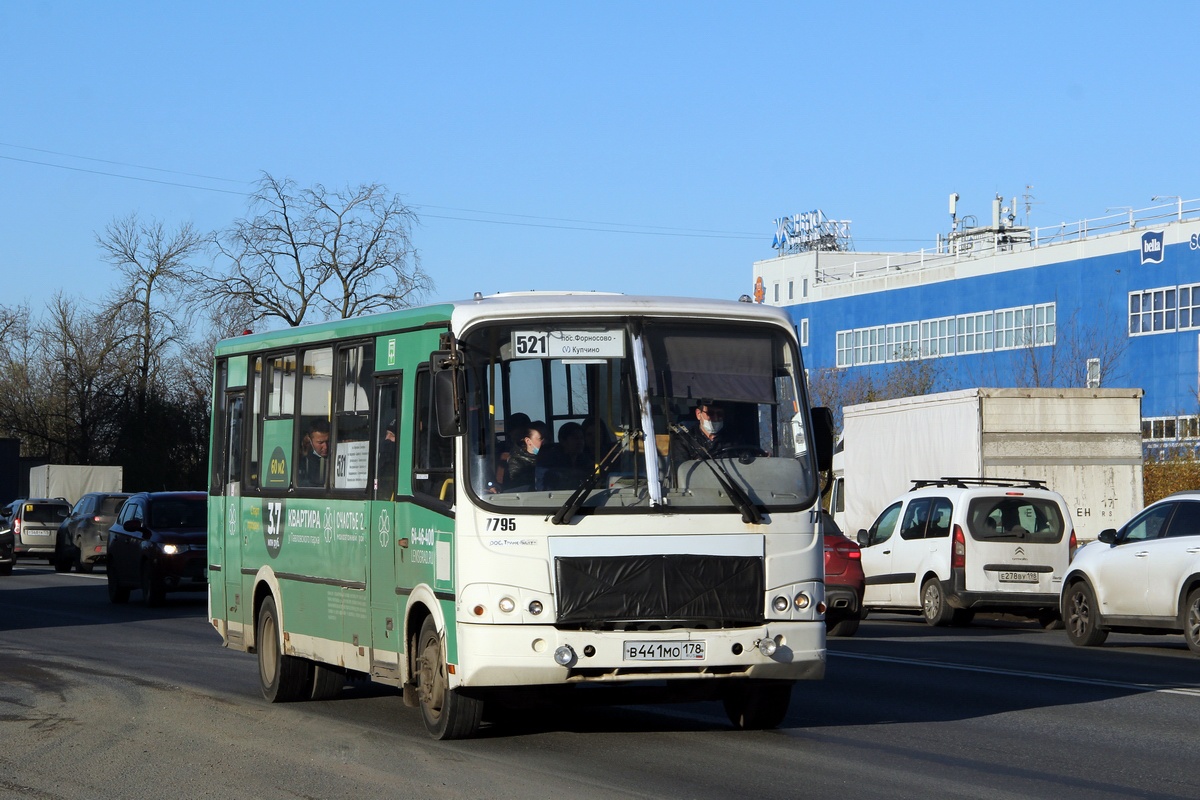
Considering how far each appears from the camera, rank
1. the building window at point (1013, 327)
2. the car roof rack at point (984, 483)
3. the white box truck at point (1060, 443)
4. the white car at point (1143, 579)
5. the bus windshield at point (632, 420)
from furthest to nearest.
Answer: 1. the building window at point (1013, 327)
2. the white box truck at point (1060, 443)
3. the car roof rack at point (984, 483)
4. the white car at point (1143, 579)
5. the bus windshield at point (632, 420)

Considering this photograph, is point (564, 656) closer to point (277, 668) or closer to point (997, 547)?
point (277, 668)

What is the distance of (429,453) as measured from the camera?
1072cm

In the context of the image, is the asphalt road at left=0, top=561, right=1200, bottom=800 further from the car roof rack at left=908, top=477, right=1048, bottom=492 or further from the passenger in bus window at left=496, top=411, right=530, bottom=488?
the car roof rack at left=908, top=477, right=1048, bottom=492

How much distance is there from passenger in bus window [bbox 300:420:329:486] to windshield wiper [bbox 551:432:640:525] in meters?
2.94

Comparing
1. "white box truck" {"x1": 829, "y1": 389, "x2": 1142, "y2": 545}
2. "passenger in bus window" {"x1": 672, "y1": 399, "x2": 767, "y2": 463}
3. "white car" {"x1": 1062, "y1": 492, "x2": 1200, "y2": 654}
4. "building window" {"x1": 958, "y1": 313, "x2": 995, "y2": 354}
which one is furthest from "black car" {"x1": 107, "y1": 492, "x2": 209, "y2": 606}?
"building window" {"x1": 958, "y1": 313, "x2": 995, "y2": 354}

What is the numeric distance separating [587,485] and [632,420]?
51 centimetres

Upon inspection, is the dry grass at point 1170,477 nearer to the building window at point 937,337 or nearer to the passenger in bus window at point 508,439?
the passenger in bus window at point 508,439

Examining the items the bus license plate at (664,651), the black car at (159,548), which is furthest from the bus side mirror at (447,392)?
the black car at (159,548)

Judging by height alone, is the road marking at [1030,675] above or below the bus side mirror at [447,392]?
below

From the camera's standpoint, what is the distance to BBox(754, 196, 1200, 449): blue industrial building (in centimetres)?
7188

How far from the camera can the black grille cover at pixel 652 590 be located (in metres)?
10.0

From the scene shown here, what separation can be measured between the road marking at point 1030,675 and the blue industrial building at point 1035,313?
39.2 metres

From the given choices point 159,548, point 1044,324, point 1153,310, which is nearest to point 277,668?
point 159,548

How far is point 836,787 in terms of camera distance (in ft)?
29.2
